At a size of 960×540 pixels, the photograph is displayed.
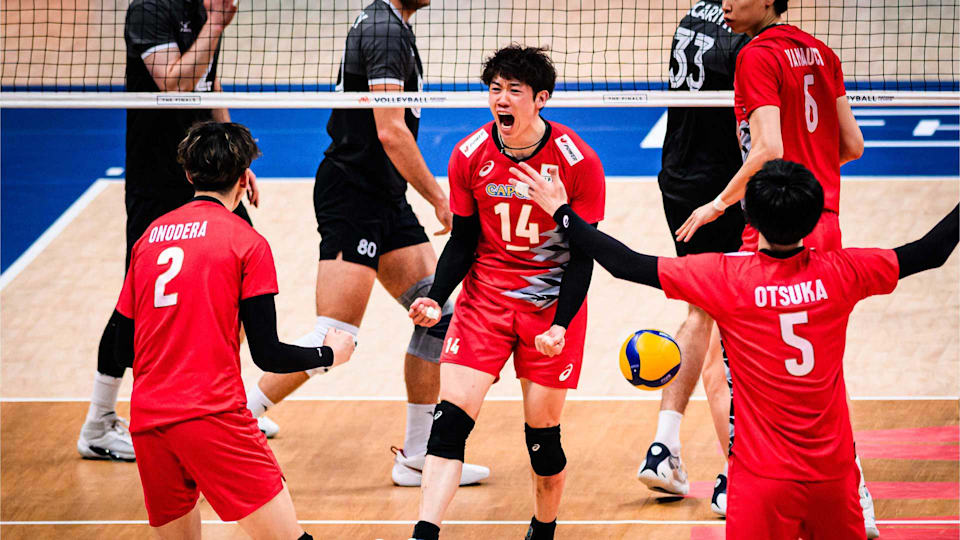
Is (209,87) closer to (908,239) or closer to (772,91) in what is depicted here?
(772,91)

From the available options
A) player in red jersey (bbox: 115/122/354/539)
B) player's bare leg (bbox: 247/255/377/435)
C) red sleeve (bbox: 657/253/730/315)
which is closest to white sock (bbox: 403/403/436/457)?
player's bare leg (bbox: 247/255/377/435)

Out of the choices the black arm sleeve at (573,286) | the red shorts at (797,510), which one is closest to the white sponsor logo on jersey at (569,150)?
the black arm sleeve at (573,286)

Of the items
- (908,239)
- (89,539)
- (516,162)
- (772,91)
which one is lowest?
(89,539)

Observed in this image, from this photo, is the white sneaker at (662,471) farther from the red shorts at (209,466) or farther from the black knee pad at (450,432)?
the red shorts at (209,466)

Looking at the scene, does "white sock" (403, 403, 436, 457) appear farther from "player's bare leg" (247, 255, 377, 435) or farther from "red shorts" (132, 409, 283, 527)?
"red shorts" (132, 409, 283, 527)

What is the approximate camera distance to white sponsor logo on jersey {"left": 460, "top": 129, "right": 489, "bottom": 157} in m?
4.98

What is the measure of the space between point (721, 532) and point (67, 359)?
4.73 m

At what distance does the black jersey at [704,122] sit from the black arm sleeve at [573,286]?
136 cm

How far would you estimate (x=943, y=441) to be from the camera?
21.1ft

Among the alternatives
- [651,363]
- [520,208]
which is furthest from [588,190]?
[651,363]

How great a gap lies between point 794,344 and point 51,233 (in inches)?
315

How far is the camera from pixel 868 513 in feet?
17.5

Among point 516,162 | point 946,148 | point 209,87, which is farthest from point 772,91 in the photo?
point 946,148

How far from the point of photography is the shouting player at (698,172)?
5.82 m
